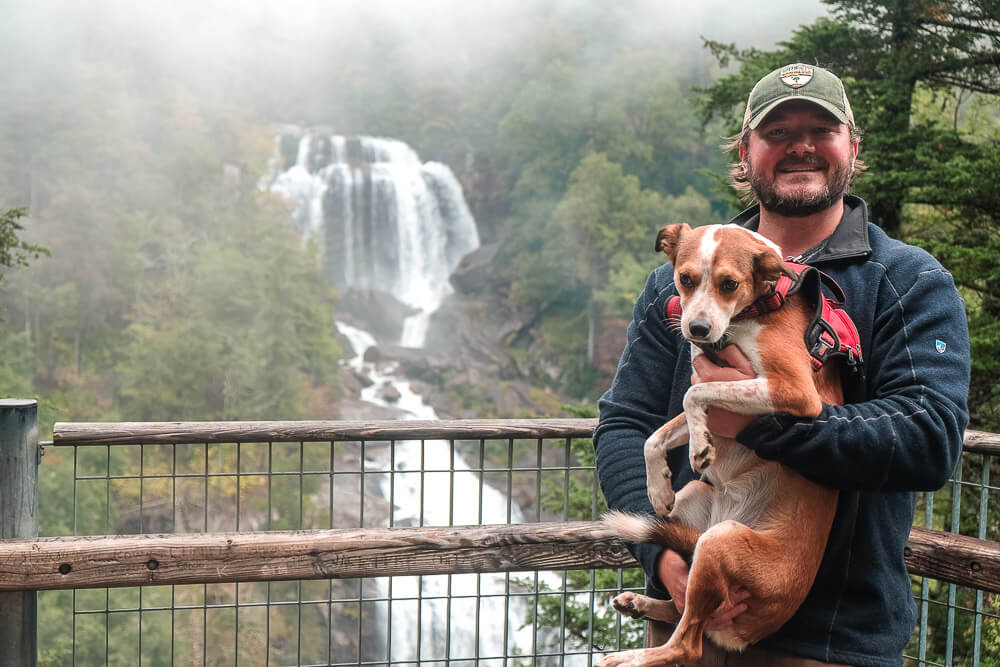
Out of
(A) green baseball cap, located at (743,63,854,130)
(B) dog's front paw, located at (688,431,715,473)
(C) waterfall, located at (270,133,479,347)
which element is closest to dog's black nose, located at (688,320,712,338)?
(B) dog's front paw, located at (688,431,715,473)

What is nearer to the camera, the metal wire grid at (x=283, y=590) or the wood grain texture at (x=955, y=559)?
the wood grain texture at (x=955, y=559)

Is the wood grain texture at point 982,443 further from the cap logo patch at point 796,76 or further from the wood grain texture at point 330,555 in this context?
the cap logo patch at point 796,76

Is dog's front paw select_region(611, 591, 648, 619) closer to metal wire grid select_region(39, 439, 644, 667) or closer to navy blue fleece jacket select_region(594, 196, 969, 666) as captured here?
navy blue fleece jacket select_region(594, 196, 969, 666)

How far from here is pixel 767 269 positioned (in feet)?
5.62

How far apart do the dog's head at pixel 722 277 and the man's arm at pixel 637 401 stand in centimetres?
23

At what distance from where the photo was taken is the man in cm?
158

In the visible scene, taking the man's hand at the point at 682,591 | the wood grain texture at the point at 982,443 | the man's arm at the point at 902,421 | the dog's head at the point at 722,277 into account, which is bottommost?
the man's hand at the point at 682,591

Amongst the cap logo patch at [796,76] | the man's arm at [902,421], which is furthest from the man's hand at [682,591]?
the cap logo patch at [796,76]

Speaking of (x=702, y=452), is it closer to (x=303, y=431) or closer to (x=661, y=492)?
(x=661, y=492)

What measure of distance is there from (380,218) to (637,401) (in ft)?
148

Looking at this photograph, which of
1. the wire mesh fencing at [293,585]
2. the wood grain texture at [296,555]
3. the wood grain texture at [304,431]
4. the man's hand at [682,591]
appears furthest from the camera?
the wire mesh fencing at [293,585]

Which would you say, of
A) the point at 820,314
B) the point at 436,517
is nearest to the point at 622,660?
the point at 820,314

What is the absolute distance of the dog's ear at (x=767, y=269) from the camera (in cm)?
170

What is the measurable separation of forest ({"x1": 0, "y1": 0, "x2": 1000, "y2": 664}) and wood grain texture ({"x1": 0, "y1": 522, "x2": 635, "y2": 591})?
829 centimetres
